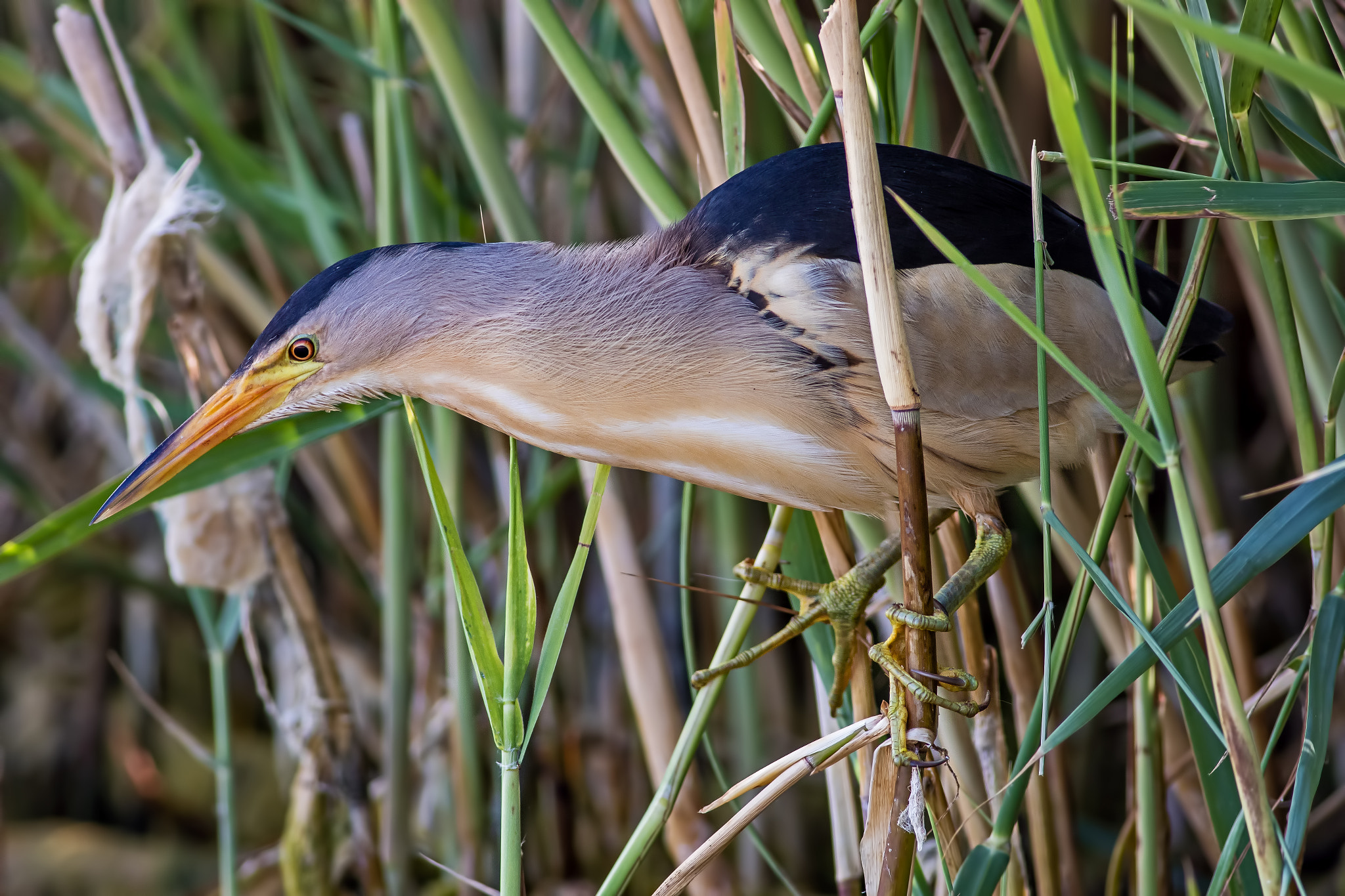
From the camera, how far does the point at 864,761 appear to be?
0.81m

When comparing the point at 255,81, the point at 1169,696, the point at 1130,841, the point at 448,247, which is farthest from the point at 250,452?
the point at 255,81

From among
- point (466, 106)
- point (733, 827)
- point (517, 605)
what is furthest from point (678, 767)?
point (466, 106)

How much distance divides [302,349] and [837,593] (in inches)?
17.8

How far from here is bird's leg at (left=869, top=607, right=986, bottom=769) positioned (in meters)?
0.67

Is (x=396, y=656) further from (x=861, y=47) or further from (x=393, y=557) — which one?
(x=861, y=47)

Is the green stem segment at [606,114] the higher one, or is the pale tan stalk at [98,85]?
the pale tan stalk at [98,85]

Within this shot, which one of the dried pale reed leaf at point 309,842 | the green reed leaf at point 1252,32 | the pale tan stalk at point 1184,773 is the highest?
the green reed leaf at point 1252,32

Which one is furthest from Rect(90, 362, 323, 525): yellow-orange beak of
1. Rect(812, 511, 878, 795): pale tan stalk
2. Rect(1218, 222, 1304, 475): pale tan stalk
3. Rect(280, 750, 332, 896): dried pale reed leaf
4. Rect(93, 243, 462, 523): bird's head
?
Rect(1218, 222, 1304, 475): pale tan stalk

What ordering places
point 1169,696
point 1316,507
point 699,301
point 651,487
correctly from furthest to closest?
point 651,487, point 1169,696, point 699,301, point 1316,507

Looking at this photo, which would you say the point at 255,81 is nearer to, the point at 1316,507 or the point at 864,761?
the point at 864,761

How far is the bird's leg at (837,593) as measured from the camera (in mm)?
871

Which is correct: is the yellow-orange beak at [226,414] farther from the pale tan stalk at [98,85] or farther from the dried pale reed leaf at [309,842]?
the dried pale reed leaf at [309,842]

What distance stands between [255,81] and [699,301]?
151 centimetres

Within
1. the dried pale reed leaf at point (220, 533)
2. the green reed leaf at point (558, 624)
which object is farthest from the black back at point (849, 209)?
the dried pale reed leaf at point (220, 533)
